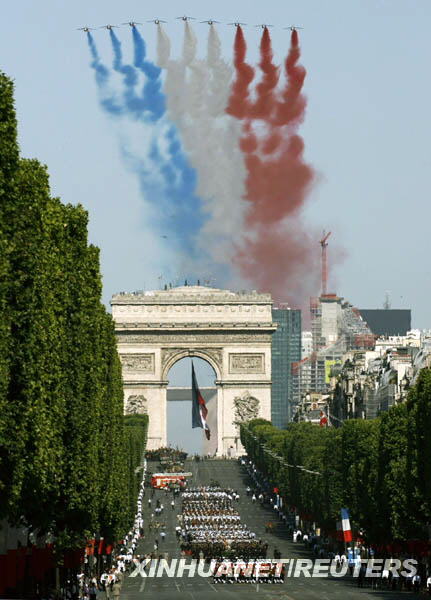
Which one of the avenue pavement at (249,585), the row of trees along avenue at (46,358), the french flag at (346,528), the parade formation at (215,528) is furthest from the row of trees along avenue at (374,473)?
the row of trees along avenue at (46,358)

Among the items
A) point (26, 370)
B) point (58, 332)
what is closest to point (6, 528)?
point (58, 332)

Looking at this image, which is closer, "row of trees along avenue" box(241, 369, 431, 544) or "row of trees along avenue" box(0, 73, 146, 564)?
"row of trees along avenue" box(0, 73, 146, 564)

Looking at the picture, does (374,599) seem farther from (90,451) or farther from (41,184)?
(41,184)

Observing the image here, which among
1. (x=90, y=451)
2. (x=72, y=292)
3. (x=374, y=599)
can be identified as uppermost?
(x=72, y=292)

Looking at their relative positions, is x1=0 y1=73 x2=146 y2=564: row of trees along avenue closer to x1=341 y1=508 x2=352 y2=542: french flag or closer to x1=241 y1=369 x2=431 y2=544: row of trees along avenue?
x1=241 y1=369 x2=431 y2=544: row of trees along avenue

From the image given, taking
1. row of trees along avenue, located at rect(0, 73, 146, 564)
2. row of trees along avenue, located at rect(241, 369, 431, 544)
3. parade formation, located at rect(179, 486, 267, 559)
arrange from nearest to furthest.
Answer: row of trees along avenue, located at rect(0, 73, 146, 564) → row of trees along avenue, located at rect(241, 369, 431, 544) → parade formation, located at rect(179, 486, 267, 559)

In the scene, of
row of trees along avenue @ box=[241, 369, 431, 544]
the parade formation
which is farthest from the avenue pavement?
row of trees along avenue @ box=[241, 369, 431, 544]

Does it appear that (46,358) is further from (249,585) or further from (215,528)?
(215,528)

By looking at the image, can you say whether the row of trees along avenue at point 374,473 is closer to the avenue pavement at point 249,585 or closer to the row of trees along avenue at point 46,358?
the avenue pavement at point 249,585

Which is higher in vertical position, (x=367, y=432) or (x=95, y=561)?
(x=367, y=432)
